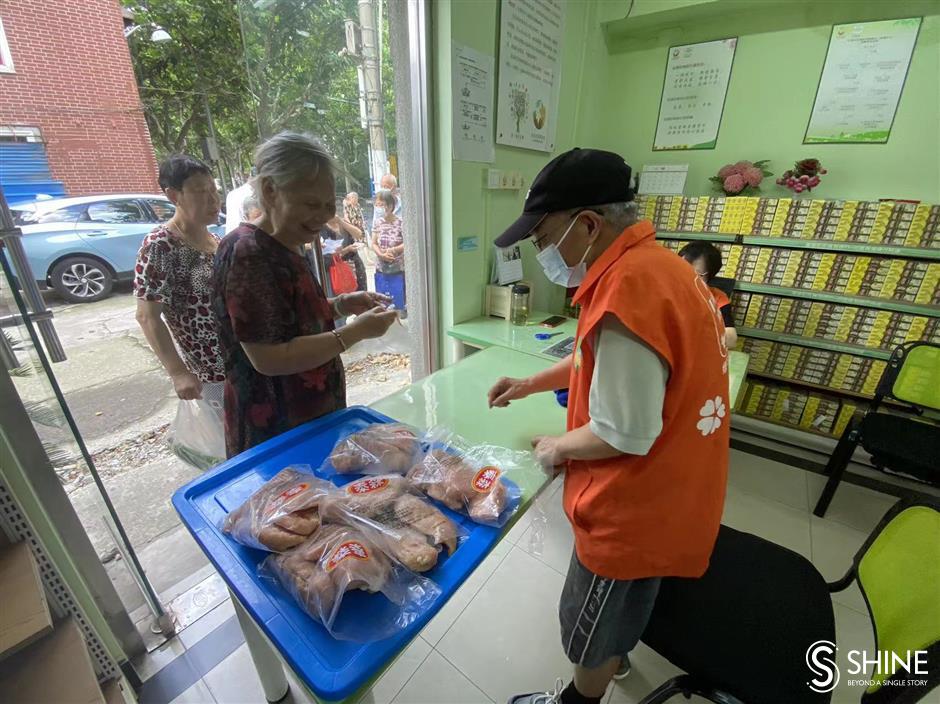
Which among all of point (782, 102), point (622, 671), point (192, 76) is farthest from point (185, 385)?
point (782, 102)

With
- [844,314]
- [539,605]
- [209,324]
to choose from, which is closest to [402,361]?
[209,324]

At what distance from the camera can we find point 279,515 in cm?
65

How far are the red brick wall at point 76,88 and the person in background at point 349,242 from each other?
2.48 feet

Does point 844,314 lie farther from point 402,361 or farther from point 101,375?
point 101,375

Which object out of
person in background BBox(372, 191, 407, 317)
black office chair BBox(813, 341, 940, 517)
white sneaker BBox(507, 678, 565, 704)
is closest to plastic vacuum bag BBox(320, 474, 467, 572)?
white sneaker BBox(507, 678, 565, 704)

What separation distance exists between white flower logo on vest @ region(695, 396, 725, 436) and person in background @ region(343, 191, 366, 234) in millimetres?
1660

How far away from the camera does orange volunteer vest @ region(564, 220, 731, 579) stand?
1.95 feet

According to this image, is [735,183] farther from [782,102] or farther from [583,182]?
[583,182]

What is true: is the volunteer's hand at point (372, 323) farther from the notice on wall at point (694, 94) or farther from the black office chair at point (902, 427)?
the notice on wall at point (694, 94)

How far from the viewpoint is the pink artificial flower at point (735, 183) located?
88.6 inches

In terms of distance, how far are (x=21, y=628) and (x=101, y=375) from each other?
122cm

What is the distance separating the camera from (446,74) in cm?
161

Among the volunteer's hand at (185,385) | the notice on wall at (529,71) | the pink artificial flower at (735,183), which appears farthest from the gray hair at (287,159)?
the pink artificial flower at (735,183)

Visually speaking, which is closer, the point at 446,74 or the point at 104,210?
the point at 104,210
